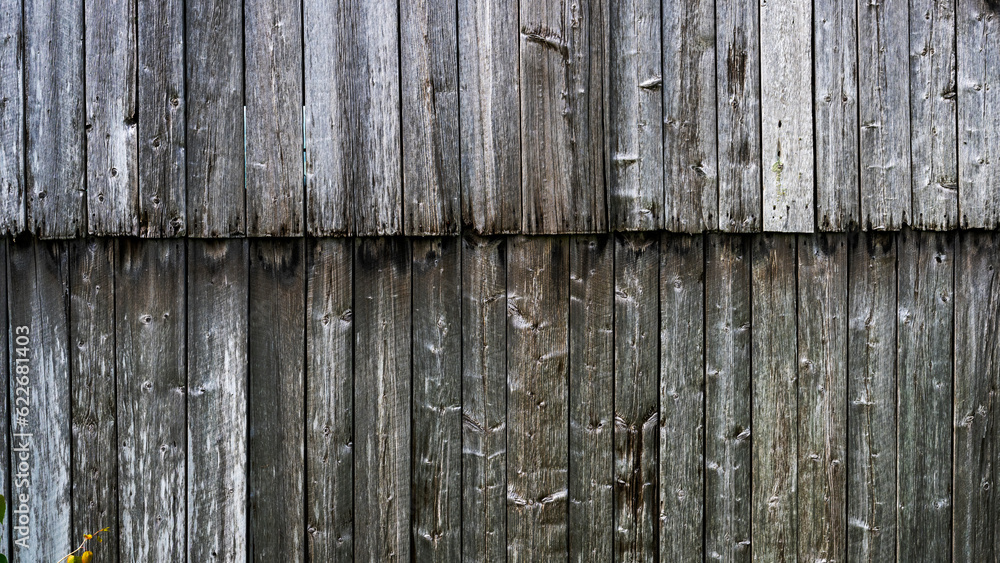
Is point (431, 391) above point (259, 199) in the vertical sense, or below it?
below

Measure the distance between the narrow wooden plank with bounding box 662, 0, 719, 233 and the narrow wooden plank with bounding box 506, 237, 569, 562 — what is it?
47 centimetres

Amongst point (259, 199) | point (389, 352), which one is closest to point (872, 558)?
point (389, 352)

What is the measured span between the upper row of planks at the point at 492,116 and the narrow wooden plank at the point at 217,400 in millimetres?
151

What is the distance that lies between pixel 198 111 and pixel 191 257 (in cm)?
51

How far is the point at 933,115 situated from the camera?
7.70ft

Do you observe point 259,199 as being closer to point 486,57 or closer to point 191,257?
point 191,257

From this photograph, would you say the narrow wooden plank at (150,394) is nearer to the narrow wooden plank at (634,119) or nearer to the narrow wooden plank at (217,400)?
the narrow wooden plank at (217,400)

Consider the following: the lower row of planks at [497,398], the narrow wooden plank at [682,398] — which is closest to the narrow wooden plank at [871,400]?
the lower row of planks at [497,398]

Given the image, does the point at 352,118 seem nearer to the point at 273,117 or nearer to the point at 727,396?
the point at 273,117

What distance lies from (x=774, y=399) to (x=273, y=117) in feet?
6.88

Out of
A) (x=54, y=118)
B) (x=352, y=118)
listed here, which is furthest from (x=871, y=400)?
(x=54, y=118)

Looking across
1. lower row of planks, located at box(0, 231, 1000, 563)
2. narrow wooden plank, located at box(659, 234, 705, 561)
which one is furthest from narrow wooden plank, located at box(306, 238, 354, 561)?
narrow wooden plank, located at box(659, 234, 705, 561)

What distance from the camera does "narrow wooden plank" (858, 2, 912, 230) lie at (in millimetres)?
2320

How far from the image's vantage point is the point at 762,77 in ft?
7.49
